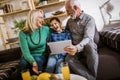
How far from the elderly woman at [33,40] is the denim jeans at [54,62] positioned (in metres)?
0.15

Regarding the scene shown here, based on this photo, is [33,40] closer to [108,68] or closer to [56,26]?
[56,26]

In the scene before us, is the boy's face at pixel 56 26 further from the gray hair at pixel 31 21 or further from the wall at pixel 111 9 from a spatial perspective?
the wall at pixel 111 9

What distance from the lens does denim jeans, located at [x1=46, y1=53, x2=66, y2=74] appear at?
198 cm

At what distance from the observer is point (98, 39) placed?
2.33 m

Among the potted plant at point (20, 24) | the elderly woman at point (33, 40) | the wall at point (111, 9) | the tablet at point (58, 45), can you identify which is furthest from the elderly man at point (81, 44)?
the potted plant at point (20, 24)

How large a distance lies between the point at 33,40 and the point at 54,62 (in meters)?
0.38

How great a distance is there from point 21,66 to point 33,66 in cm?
16

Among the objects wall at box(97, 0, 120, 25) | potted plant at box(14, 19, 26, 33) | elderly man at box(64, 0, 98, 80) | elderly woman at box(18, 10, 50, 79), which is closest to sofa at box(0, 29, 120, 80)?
elderly man at box(64, 0, 98, 80)

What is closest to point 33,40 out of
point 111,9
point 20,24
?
point 20,24

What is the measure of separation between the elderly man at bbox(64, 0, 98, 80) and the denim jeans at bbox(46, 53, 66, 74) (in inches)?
5.0

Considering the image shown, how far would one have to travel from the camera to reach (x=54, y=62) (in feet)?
6.64

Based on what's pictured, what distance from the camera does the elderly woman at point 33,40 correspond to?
2.13m

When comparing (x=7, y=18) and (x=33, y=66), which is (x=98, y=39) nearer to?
(x=33, y=66)

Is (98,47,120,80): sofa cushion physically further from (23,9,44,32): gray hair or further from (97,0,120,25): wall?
(97,0,120,25): wall
